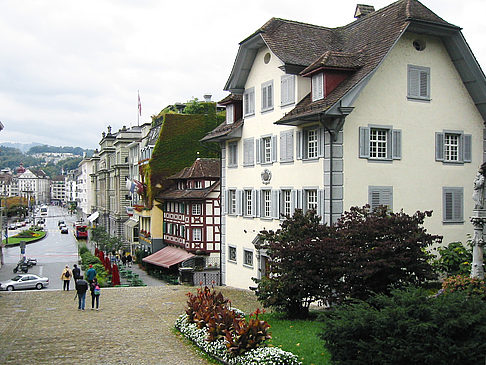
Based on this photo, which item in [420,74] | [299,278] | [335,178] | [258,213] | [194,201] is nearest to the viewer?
[299,278]

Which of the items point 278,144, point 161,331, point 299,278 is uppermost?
point 278,144

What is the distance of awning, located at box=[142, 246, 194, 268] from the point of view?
156 feet

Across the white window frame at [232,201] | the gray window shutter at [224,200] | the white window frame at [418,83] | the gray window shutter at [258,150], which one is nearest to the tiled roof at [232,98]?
the gray window shutter at [258,150]

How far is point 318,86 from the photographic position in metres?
23.3

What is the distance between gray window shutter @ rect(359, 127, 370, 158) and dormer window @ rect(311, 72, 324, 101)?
220 cm

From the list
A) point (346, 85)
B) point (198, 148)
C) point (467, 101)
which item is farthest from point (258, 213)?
point (198, 148)

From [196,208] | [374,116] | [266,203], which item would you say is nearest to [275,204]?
[266,203]

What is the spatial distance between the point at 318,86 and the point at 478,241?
10.3 meters

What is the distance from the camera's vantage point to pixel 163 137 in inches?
2178

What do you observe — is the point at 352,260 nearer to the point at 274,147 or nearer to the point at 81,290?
the point at 81,290

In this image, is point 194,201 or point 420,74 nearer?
point 420,74

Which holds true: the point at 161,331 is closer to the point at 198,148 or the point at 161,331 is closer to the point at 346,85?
the point at 346,85

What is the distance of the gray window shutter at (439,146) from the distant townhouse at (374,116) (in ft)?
0.14

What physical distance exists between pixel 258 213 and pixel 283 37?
8.86 meters
